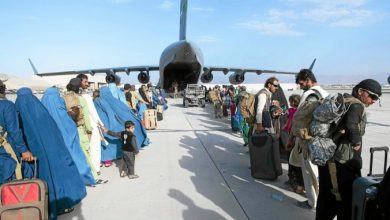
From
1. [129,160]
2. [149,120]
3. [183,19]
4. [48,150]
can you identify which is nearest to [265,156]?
[129,160]

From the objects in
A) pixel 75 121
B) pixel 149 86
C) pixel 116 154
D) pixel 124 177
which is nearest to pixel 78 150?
pixel 75 121

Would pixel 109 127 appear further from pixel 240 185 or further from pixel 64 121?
pixel 240 185

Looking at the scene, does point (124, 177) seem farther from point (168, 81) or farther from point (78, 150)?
point (168, 81)

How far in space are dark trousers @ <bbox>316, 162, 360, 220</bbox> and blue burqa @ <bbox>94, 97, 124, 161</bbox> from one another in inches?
175

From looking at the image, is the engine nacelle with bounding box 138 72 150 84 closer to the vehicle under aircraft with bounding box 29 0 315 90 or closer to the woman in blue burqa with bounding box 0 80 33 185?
the vehicle under aircraft with bounding box 29 0 315 90

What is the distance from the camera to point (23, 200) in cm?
317

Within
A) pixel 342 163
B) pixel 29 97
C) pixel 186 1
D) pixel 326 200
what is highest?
pixel 186 1

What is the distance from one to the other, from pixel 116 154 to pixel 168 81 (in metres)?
19.8

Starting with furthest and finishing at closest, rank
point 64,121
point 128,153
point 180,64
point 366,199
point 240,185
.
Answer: point 180,64 → point 128,153 → point 240,185 → point 64,121 → point 366,199

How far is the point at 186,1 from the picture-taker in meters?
26.5

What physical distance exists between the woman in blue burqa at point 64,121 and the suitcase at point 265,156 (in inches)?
108

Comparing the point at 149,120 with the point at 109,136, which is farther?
the point at 149,120

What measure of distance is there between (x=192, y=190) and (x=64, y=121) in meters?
2.15

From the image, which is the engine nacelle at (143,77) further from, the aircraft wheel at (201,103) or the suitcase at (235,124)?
the suitcase at (235,124)
